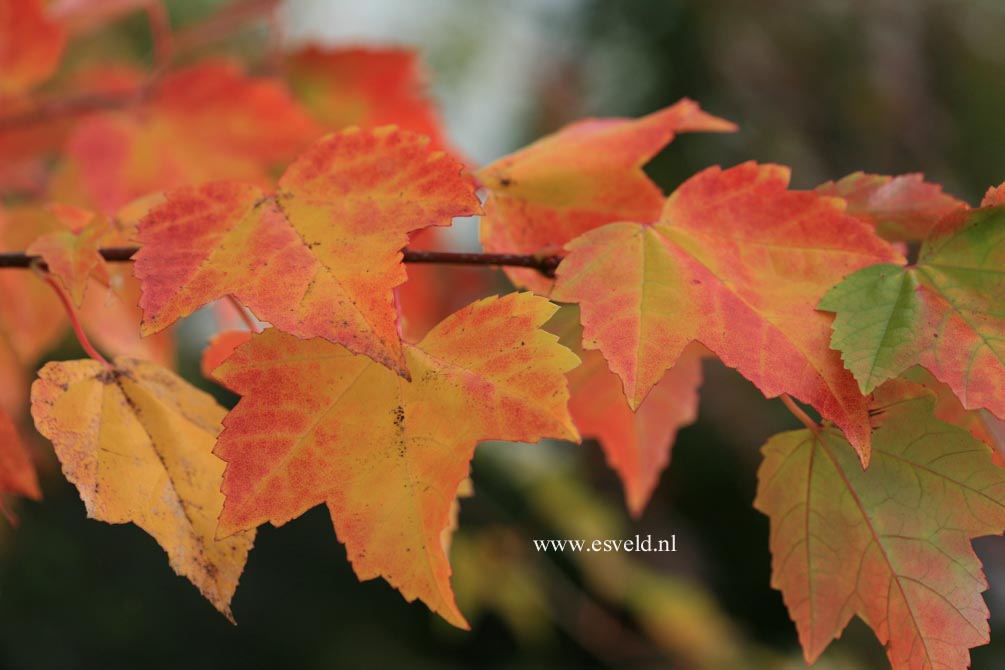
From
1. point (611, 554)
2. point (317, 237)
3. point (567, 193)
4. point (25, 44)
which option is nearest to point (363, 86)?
point (25, 44)

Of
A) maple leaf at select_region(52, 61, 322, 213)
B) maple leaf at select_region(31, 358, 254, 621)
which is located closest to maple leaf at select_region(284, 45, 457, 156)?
maple leaf at select_region(52, 61, 322, 213)

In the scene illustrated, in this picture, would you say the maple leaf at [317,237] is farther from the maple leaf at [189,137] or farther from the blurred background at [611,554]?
the blurred background at [611,554]

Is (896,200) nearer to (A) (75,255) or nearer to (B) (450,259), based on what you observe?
(B) (450,259)

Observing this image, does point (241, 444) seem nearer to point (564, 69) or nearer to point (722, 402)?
point (722, 402)

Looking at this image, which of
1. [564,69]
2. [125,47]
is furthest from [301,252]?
[564,69]

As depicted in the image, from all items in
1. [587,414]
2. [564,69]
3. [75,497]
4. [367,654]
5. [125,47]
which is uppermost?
[587,414]

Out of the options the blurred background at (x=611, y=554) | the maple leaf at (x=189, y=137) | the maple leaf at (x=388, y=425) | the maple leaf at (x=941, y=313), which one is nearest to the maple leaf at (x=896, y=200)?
the maple leaf at (x=941, y=313)
